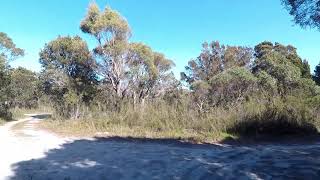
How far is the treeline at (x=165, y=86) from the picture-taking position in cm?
1739

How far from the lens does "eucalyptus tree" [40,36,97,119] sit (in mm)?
35781

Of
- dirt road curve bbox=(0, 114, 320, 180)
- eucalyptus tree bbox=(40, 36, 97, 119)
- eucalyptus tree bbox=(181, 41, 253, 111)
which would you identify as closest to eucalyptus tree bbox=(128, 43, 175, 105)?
eucalyptus tree bbox=(40, 36, 97, 119)

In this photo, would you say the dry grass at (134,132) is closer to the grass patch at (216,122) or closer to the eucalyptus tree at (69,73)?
the grass patch at (216,122)

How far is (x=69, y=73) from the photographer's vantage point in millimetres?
38875

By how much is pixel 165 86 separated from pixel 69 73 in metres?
8.92

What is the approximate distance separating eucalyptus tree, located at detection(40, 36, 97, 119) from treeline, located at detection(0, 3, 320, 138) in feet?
0.28

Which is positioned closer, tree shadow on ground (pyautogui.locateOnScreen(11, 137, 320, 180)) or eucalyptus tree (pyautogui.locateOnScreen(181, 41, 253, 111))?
tree shadow on ground (pyautogui.locateOnScreen(11, 137, 320, 180))

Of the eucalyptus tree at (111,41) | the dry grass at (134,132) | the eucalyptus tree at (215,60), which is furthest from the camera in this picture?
the eucalyptus tree at (215,60)

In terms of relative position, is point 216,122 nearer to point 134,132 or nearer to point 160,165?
point 134,132

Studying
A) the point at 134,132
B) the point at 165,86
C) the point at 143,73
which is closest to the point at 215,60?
the point at 165,86

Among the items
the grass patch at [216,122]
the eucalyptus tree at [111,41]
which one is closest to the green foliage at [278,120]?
the grass patch at [216,122]

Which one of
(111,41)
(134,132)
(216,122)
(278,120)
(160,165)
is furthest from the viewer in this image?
(111,41)

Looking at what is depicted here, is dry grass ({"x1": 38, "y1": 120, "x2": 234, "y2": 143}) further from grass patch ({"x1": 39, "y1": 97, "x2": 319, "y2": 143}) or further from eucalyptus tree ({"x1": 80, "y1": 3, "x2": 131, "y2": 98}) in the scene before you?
eucalyptus tree ({"x1": 80, "y1": 3, "x2": 131, "y2": 98})

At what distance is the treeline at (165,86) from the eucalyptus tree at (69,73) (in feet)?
0.28
